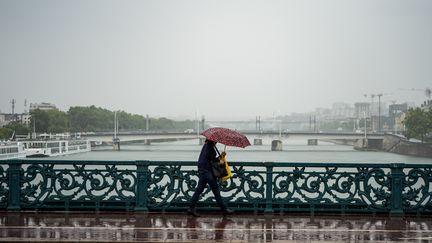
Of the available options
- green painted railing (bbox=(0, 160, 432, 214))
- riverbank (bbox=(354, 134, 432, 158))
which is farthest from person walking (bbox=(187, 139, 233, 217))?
riverbank (bbox=(354, 134, 432, 158))

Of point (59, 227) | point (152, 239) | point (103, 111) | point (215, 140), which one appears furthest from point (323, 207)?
point (103, 111)

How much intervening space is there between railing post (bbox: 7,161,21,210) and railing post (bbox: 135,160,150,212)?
244 centimetres

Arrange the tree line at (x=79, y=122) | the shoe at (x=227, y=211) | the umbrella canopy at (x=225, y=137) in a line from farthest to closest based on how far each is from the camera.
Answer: the tree line at (x=79, y=122) < the shoe at (x=227, y=211) < the umbrella canopy at (x=225, y=137)

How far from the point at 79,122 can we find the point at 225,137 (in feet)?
387

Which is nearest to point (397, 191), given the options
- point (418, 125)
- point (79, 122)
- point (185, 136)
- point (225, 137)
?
point (225, 137)

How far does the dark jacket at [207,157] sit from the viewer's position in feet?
35.4

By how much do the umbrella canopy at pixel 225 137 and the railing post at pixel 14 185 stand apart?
3.96m

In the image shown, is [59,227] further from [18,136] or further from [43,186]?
[18,136]

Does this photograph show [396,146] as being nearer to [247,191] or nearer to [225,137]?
Result: [247,191]

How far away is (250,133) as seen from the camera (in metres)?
108

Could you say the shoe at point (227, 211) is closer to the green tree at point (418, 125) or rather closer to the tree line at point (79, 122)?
the tree line at point (79, 122)

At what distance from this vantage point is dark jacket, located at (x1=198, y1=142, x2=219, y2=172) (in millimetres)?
10789

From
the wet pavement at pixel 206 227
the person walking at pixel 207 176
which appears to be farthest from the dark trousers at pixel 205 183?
the wet pavement at pixel 206 227

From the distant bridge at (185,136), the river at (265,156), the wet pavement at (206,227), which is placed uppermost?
the wet pavement at (206,227)
